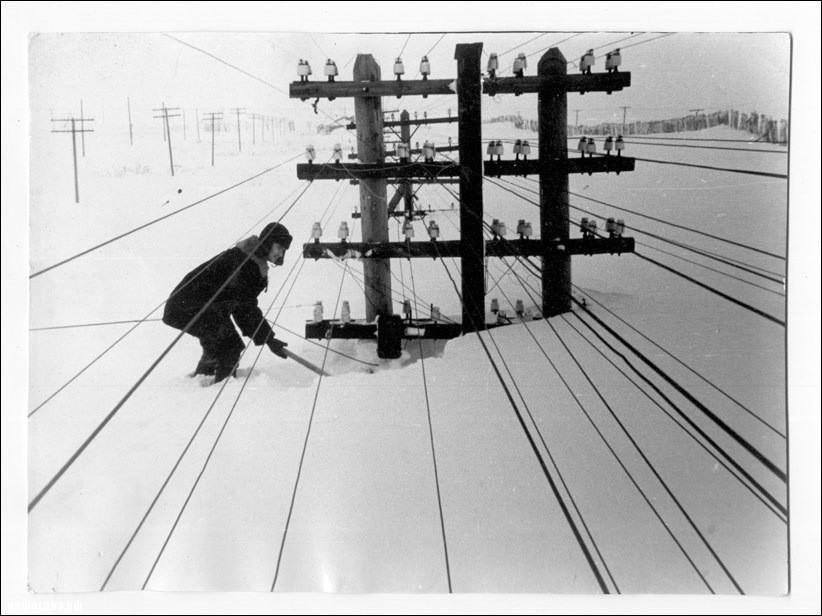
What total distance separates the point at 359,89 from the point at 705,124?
0.93 meters

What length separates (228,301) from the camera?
1.83m

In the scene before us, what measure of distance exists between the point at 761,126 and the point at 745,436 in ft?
2.70

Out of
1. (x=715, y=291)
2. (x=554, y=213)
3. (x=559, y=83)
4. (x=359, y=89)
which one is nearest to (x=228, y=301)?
(x=359, y=89)

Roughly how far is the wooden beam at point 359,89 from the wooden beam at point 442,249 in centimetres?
39

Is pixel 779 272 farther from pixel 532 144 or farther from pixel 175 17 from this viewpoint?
pixel 175 17

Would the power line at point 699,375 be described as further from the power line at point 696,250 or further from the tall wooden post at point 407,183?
the tall wooden post at point 407,183

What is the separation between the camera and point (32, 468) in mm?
1833

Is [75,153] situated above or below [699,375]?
above

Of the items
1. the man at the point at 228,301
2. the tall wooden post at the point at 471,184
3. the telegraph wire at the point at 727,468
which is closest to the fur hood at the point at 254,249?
the man at the point at 228,301

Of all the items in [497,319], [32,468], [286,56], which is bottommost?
[32,468]

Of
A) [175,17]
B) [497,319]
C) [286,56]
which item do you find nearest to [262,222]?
[286,56]

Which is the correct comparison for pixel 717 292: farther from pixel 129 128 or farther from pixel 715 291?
pixel 129 128

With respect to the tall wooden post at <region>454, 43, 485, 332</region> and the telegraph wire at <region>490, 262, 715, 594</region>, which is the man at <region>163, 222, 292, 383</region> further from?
the telegraph wire at <region>490, 262, 715, 594</region>

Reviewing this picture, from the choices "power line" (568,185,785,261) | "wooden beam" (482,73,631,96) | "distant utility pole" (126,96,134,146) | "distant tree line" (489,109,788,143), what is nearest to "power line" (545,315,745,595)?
"power line" (568,185,785,261)
